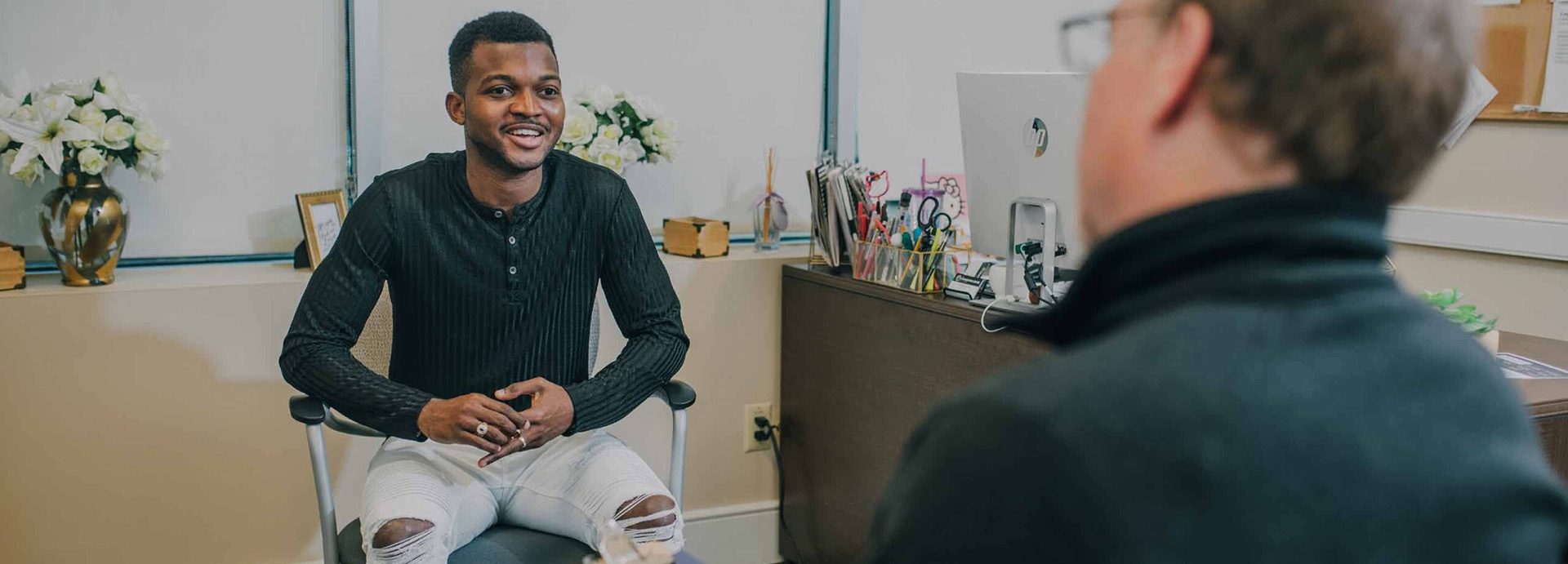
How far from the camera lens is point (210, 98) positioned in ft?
8.02

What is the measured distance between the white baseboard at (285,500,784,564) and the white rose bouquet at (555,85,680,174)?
84cm

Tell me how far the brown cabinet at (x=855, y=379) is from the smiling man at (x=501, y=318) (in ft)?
1.58

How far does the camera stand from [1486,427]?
0.63 meters

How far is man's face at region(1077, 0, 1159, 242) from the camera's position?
697mm

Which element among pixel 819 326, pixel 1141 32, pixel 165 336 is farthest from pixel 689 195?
pixel 1141 32

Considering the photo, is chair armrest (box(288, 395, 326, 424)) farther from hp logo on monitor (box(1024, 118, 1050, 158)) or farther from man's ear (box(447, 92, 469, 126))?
hp logo on monitor (box(1024, 118, 1050, 158))

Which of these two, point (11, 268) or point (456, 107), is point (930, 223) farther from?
point (11, 268)

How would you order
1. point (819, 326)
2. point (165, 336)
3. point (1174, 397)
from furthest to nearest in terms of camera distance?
1. point (819, 326)
2. point (165, 336)
3. point (1174, 397)

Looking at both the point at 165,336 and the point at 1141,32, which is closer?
the point at 1141,32

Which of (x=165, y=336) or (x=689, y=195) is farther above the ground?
(x=689, y=195)

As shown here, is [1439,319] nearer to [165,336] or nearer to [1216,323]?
[1216,323]

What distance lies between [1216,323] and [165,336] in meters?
2.18

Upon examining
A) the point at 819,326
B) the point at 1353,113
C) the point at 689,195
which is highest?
the point at 1353,113

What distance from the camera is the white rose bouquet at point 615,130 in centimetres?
262
